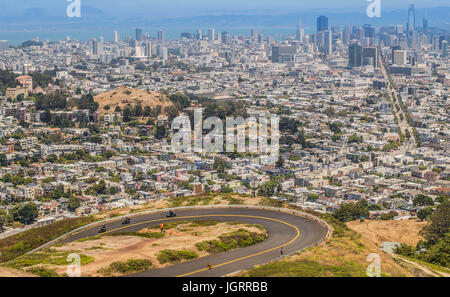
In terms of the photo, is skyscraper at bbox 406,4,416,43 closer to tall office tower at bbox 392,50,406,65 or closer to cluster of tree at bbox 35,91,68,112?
tall office tower at bbox 392,50,406,65

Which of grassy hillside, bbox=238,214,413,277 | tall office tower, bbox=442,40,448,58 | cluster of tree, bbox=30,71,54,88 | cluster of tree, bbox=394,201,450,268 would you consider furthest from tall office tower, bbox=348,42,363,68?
grassy hillside, bbox=238,214,413,277

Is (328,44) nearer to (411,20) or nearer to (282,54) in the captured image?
(282,54)

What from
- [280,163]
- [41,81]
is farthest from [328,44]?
[280,163]

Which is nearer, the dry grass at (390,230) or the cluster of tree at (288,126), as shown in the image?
the dry grass at (390,230)

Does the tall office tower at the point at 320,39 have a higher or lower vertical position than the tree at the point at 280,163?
higher

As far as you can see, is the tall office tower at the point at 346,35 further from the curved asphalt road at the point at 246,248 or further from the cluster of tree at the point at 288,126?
the curved asphalt road at the point at 246,248

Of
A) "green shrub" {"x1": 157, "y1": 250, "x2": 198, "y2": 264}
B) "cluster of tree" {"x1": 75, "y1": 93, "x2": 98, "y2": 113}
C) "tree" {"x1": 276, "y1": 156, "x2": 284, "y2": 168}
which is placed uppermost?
"cluster of tree" {"x1": 75, "y1": 93, "x2": 98, "y2": 113}

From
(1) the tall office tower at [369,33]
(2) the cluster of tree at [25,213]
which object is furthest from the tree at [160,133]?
(1) the tall office tower at [369,33]
